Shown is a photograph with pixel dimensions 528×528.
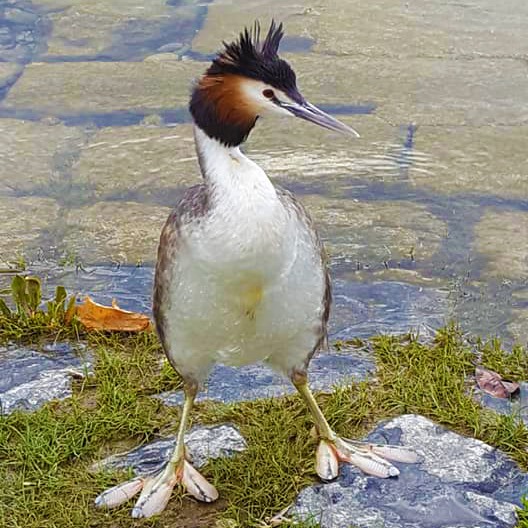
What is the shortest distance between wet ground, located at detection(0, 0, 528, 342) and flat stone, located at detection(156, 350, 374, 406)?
0.26m

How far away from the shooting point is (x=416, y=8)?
8961 mm

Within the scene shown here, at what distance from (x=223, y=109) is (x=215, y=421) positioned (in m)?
1.38

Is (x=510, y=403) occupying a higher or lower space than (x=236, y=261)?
lower

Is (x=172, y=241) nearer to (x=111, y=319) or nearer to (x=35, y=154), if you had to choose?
(x=111, y=319)

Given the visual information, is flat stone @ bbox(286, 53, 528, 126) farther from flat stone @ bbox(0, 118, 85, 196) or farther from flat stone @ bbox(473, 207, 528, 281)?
flat stone @ bbox(0, 118, 85, 196)

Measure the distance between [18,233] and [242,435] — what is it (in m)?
2.39

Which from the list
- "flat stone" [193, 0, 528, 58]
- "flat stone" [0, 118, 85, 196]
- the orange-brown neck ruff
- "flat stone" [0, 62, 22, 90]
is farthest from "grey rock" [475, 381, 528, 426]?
"flat stone" [0, 62, 22, 90]

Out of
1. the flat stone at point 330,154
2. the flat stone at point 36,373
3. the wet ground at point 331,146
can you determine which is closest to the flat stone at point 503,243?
the wet ground at point 331,146

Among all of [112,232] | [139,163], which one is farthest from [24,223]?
[139,163]

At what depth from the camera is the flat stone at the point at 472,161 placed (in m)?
5.83

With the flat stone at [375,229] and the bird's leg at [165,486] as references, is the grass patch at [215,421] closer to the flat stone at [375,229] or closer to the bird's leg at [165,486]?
the bird's leg at [165,486]

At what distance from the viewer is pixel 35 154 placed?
6.53m

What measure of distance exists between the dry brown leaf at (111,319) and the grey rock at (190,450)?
79 centimetres

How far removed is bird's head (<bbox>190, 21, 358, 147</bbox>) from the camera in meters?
2.93
